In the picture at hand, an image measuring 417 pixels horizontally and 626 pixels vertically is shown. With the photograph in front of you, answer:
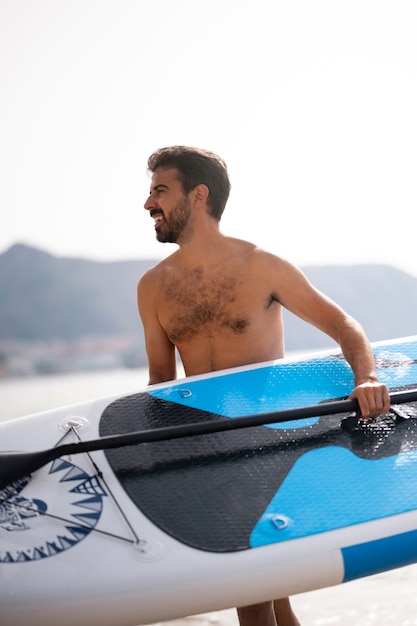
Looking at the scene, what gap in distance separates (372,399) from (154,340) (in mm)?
1022

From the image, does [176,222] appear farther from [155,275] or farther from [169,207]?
[155,275]

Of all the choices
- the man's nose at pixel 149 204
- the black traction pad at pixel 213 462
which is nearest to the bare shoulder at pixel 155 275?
the man's nose at pixel 149 204

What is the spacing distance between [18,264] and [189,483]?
66.9m

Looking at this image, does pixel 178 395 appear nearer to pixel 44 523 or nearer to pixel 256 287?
pixel 256 287

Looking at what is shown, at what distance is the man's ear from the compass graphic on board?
122 centimetres

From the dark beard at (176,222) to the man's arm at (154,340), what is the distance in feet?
0.72

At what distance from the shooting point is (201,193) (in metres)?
2.68

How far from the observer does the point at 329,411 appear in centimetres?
205

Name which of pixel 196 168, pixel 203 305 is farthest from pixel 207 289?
pixel 196 168

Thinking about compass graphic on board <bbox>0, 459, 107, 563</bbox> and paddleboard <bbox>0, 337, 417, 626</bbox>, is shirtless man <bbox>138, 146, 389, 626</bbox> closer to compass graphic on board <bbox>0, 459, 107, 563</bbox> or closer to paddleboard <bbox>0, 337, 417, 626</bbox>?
paddleboard <bbox>0, 337, 417, 626</bbox>

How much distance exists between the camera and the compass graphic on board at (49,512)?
5.66ft

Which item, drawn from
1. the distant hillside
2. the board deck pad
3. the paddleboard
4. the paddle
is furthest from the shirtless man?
the distant hillside

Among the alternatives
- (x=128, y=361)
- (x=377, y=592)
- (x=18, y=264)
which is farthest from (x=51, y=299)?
(x=377, y=592)

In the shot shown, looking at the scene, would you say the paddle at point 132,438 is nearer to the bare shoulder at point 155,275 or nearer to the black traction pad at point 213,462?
the black traction pad at point 213,462
